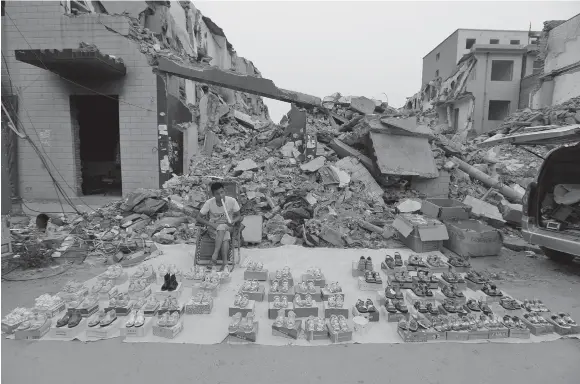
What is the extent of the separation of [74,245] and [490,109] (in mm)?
26246

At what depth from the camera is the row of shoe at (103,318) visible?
3250 mm

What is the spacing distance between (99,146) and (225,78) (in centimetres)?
659

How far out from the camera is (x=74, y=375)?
264 centimetres

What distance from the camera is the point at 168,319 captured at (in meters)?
3.27

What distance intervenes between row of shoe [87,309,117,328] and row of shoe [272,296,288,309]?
5.23 feet

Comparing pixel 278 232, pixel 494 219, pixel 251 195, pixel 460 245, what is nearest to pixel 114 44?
pixel 251 195

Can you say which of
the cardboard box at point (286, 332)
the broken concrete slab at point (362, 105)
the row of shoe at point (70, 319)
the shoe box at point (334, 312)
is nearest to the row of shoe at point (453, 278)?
the shoe box at point (334, 312)

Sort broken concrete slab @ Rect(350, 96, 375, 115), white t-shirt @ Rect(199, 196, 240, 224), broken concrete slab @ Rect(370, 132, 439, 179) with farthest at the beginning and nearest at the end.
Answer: broken concrete slab @ Rect(350, 96, 375, 115) → broken concrete slab @ Rect(370, 132, 439, 179) → white t-shirt @ Rect(199, 196, 240, 224)

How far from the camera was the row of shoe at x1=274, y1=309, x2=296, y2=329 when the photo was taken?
3.18m

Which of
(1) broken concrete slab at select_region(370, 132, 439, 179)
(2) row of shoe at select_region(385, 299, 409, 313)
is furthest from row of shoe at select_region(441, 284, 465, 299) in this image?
(1) broken concrete slab at select_region(370, 132, 439, 179)

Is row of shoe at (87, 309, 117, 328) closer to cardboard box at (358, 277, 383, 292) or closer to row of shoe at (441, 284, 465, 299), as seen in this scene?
cardboard box at (358, 277, 383, 292)

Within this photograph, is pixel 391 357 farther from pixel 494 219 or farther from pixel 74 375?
pixel 494 219

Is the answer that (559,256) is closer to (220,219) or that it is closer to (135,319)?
(220,219)

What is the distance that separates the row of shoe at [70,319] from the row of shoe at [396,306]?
10.1 feet
